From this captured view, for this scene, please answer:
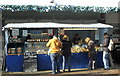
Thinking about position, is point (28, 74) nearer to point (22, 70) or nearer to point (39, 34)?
point (22, 70)

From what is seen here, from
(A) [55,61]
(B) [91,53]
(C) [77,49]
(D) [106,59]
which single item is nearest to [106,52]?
(D) [106,59]

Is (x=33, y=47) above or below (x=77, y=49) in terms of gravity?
above

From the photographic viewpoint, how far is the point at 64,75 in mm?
9906

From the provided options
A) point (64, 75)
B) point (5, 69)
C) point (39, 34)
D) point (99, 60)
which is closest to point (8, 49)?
point (5, 69)

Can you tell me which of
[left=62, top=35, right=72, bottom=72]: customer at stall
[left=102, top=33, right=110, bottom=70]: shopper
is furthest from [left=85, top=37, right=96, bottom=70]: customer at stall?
[left=62, top=35, right=72, bottom=72]: customer at stall

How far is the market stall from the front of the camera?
1066cm

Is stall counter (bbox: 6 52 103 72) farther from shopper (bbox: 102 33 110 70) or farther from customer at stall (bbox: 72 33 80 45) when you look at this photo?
customer at stall (bbox: 72 33 80 45)

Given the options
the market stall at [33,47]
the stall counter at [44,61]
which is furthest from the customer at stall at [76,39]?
the stall counter at [44,61]

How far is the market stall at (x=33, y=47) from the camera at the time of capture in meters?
10.7

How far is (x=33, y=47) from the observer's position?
11.4 meters

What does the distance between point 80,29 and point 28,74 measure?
325 centimetres

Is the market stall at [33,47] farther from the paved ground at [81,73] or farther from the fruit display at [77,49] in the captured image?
the paved ground at [81,73]

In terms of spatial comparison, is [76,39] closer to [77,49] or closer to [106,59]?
[77,49]

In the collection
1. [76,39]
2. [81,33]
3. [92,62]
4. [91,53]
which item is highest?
[81,33]
